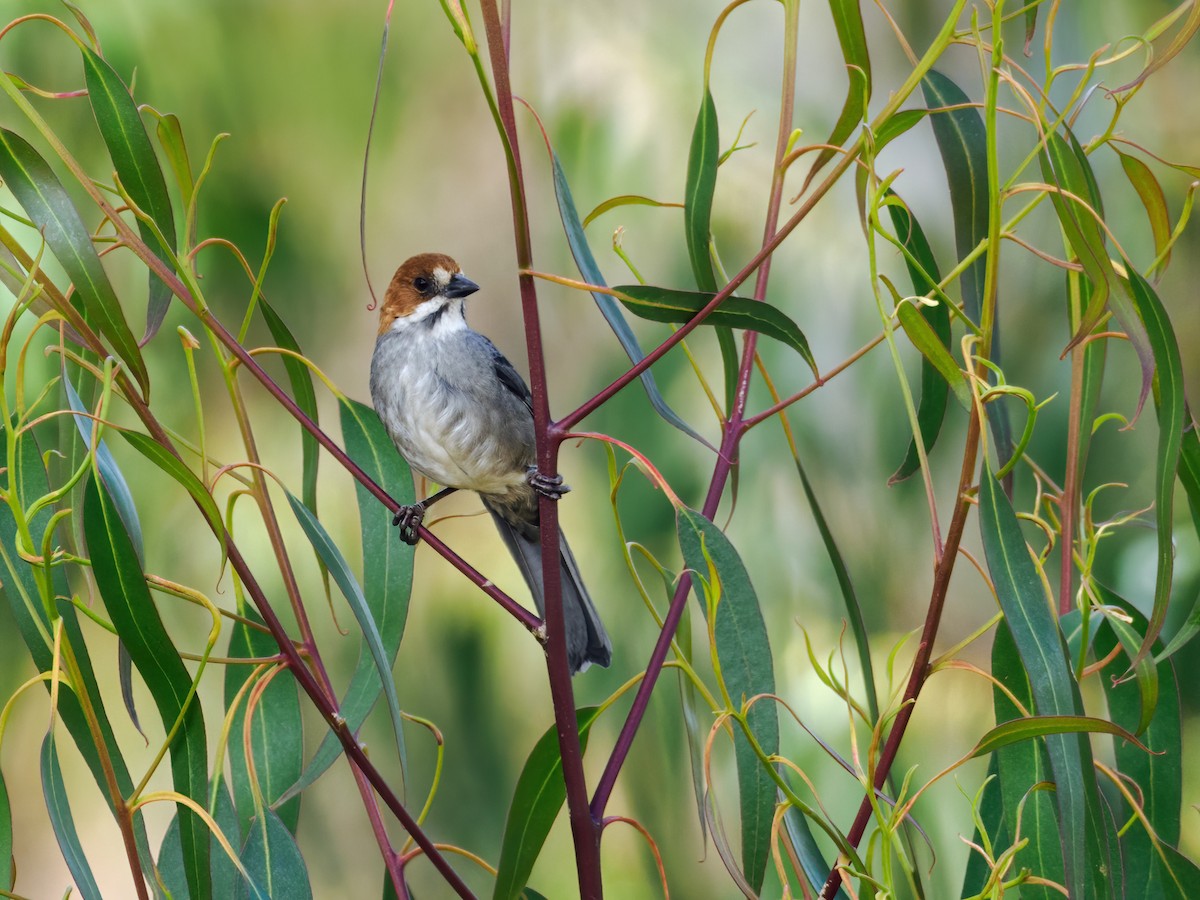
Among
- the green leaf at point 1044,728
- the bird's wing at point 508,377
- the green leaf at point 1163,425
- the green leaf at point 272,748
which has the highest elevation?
the bird's wing at point 508,377

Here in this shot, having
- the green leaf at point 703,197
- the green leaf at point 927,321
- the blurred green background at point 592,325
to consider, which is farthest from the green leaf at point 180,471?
the blurred green background at point 592,325

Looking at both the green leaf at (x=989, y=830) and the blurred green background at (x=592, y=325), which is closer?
the green leaf at (x=989, y=830)

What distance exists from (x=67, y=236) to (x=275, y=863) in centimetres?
A: 50

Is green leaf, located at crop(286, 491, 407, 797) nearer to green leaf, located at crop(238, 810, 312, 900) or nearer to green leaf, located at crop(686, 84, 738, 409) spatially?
green leaf, located at crop(238, 810, 312, 900)

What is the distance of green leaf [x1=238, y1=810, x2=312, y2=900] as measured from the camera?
3.13 feet

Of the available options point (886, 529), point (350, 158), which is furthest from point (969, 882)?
point (350, 158)

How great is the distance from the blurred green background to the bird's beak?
1.67ft

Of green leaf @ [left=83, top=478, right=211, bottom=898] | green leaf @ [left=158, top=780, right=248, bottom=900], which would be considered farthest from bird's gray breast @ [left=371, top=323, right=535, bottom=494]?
green leaf @ [left=83, top=478, right=211, bottom=898]

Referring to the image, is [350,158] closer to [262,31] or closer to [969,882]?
[262,31]

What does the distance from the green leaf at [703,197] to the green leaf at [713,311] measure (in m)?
0.11

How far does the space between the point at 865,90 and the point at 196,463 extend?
4.70 feet

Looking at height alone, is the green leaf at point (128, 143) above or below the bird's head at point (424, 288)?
below

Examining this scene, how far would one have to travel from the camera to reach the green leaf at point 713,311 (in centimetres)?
83

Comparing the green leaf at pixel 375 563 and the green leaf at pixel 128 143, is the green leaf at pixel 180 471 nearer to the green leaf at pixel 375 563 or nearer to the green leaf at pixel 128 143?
the green leaf at pixel 128 143
